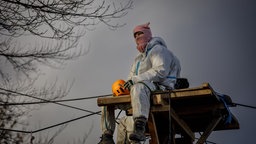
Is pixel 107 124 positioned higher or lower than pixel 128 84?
lower

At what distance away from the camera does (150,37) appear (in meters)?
6.61

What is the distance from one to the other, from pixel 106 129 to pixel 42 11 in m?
2.82

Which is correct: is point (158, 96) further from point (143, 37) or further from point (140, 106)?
point (143, 37)

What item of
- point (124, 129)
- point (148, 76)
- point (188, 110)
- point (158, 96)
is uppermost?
point (148, 76)

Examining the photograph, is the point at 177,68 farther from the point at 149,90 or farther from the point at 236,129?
the point at 236,129

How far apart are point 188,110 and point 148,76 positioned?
96 cm

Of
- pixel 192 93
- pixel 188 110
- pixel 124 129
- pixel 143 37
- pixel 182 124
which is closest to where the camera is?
pixel 192 93

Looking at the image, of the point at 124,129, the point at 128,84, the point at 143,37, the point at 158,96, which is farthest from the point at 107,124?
the point at 143,37

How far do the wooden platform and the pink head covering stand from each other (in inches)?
50.2

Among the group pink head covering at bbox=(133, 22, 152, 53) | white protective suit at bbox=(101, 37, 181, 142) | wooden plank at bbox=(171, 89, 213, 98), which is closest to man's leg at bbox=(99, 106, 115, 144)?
white protective suit at bbox=(101, 37, 181, 142)

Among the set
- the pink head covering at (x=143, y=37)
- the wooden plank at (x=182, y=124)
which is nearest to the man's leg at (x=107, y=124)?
the wooden plank at (x=182, y=124)

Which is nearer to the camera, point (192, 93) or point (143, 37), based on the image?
point (192, 93)

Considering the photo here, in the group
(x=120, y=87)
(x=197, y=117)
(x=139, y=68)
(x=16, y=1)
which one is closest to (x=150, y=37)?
(x=139, y=68)

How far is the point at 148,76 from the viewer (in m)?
5.55
